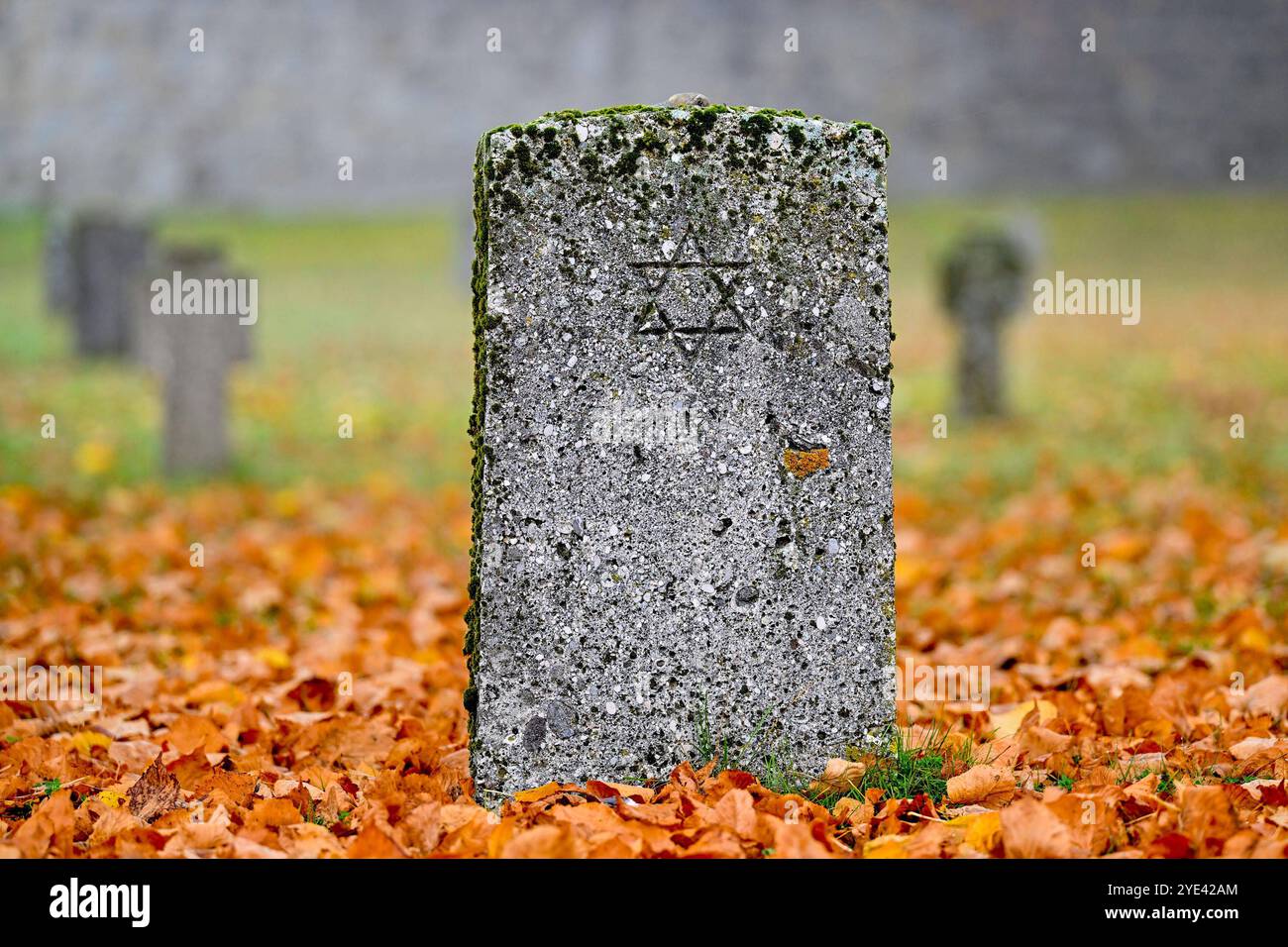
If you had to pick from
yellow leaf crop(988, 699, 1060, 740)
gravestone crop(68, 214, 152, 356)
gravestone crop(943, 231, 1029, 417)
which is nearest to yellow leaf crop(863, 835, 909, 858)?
yellow leaf crop(988, 699, 1060, 740)

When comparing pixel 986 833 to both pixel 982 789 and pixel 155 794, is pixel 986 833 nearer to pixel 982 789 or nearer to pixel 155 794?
pixel 982 789

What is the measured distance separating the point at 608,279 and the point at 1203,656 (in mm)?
2668

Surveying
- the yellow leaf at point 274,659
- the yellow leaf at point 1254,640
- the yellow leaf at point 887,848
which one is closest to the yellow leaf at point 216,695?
the yellow leaf at point 274,659

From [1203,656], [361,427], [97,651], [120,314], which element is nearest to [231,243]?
[120,314]

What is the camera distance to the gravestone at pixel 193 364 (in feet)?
28.0

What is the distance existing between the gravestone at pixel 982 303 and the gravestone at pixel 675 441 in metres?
8.30

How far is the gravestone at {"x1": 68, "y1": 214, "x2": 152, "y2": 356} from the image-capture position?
46.8 feet

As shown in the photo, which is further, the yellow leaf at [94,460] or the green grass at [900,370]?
the green grass at [900,370]

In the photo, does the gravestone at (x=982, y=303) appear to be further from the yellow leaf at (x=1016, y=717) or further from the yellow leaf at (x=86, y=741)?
the yellow leaf at (x=86, y=741)

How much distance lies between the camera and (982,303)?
10938mm

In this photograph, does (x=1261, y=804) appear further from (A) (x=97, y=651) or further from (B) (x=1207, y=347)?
(B) (x=1207, y=347)

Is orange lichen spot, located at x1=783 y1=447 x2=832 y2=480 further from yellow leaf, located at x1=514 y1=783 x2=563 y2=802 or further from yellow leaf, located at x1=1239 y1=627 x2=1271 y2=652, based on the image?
yellow leaf, located at x1=1239 y1=627 x2=1271 y2=652

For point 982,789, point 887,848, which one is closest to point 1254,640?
point 982,789

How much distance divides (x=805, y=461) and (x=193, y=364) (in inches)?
270
